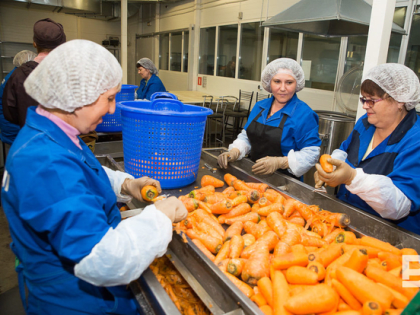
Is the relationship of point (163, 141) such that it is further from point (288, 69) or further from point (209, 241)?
point (288, 69)

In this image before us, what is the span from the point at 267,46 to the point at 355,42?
222 centimetres

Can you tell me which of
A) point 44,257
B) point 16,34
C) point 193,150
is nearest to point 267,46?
point 193,150

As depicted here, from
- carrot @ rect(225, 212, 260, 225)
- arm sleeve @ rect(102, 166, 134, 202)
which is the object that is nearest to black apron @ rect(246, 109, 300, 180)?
carrot @ rect(225, 212, 260, 225)

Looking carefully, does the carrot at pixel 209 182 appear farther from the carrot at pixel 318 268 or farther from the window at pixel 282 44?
the window at pixel 282 44

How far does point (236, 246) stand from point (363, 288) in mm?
558

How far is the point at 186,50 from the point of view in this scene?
1022 cm

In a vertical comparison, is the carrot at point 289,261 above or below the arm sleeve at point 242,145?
below

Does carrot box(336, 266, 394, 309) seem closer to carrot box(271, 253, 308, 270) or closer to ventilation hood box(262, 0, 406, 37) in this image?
carrot box(271, 253, 308, 270)

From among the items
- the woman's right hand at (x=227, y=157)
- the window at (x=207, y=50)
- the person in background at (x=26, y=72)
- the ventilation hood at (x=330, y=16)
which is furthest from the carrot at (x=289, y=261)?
the window at (x=207, y=50)

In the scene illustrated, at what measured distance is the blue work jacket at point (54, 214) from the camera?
34.1 inches

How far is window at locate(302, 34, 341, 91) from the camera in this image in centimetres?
571

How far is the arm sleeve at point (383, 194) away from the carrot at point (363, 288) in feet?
1.89

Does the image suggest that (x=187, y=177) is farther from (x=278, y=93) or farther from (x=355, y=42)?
(x=355, y=42)

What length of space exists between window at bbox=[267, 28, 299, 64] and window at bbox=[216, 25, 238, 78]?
4.52 ft
